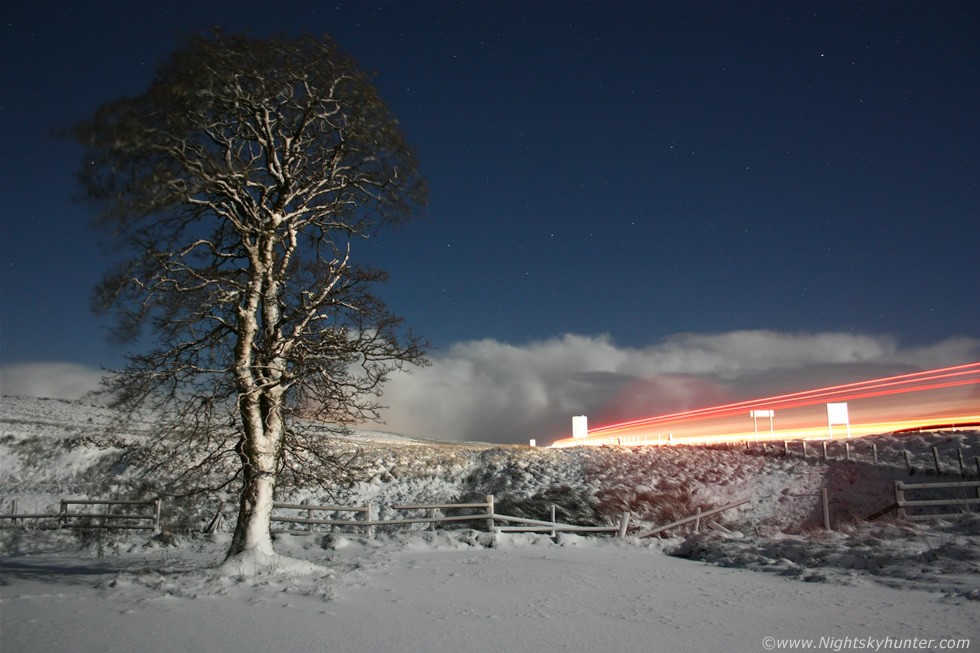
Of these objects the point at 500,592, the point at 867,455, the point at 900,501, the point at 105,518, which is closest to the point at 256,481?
the point at 500,592

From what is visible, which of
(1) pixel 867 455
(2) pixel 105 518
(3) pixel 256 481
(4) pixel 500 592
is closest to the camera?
(4) pixel 500 592

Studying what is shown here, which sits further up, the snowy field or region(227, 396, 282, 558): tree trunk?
region(227, 396, 282, 558): tree trunk

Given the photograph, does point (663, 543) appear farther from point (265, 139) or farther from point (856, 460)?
point (856, 460)

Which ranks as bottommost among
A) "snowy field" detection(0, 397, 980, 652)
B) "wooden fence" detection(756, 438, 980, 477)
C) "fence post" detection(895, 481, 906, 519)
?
"snowy field" detection(0, 397, 980, 652)

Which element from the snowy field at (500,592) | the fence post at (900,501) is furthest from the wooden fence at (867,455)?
the snowy field at (500,592)

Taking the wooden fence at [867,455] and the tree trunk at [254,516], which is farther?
the wooden fence at [867,455]

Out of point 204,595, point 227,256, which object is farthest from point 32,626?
point 227,256

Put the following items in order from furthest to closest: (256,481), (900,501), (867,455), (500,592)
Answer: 1. (867,455)
2. (900,501)
3. (256,481)
4. (500,592)

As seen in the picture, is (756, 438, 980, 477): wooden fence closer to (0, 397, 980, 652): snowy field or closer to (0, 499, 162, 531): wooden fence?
(0, 397, 980, 652): snowy field

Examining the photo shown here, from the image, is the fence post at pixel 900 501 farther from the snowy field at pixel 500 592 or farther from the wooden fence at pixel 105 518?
the wooden fence at pixel 105 518

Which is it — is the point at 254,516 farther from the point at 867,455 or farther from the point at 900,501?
the point at 867,455

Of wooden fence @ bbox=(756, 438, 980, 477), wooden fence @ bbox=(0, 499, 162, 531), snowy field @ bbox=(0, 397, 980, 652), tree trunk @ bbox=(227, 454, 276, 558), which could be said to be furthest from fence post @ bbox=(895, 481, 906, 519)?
wooden fence @ bbox=(0, 499, 162, 531)

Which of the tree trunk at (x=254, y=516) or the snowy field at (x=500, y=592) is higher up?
the tree trunk at (x=254, y=516)

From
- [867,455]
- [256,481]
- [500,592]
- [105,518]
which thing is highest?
[867,455]
